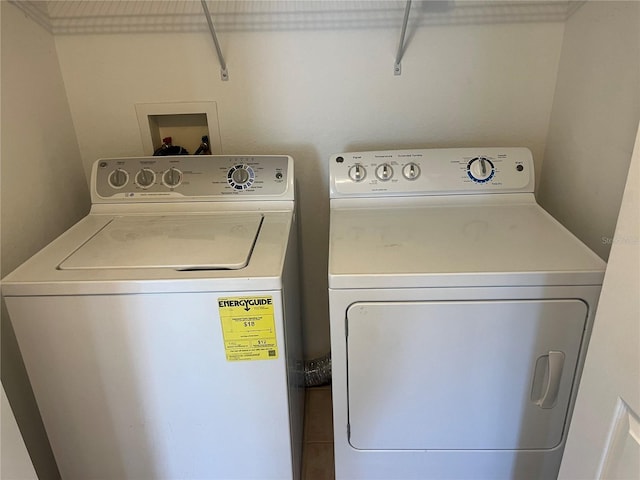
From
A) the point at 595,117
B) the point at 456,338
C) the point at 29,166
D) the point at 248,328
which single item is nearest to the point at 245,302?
the point at 248,328

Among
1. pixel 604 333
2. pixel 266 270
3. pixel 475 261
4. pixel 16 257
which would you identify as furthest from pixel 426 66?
pixel 16 257

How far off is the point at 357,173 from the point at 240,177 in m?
0.39

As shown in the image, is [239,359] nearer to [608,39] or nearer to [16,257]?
[16,257]

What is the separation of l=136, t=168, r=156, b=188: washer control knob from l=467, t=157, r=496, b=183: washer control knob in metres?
1.04

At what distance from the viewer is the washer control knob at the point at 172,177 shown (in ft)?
5.12

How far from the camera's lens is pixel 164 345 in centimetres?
116

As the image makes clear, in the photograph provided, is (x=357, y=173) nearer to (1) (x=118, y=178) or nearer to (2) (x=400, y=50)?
(2) (x=400, y=50)

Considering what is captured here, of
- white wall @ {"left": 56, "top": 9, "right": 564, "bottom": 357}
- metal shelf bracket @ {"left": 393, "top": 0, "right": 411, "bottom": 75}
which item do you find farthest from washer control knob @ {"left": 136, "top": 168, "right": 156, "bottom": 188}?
metal shelf bracket @ {"left": 393, "top": 0, "right": 411, "bottom": 75}

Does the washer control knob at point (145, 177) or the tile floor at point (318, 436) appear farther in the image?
the tile floor at point (318, 436)

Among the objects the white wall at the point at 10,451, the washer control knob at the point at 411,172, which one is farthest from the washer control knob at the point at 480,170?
the white wall at the point at 10,451

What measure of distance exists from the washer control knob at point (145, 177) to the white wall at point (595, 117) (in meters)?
1.38

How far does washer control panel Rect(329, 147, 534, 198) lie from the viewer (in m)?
1.54

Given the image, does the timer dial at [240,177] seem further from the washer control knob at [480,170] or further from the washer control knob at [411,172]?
the washer control knob at [480,170]

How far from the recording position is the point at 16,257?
135cm
